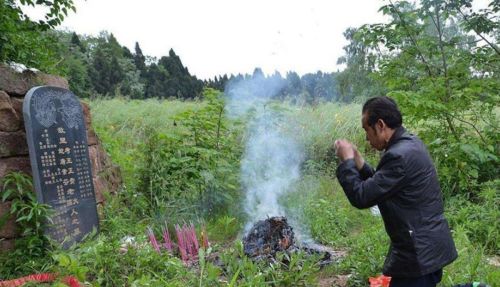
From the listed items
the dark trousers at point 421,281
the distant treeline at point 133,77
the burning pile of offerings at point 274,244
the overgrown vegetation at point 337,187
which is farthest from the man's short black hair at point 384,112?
the distant treeline at point 133,77

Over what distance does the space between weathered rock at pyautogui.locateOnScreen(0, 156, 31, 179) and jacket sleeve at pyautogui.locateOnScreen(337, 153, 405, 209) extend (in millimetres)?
3818

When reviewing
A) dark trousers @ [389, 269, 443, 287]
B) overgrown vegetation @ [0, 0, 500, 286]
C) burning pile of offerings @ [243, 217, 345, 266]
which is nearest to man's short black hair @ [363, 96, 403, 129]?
dark trousers @ [389, 269, 443, 287]

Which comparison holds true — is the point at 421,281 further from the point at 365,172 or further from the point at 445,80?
the point at 445,80

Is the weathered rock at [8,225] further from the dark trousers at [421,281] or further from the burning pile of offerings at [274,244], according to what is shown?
the dark trousers at [421,281]

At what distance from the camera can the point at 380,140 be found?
99.8 inches

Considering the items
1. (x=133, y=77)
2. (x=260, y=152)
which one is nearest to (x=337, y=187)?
(x=260, y=152)

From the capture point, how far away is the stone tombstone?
4340 mm

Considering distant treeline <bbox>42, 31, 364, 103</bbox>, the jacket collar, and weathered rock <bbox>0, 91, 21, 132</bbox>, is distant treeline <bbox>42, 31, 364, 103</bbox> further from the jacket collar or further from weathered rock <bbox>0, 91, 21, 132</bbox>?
the jacket collar

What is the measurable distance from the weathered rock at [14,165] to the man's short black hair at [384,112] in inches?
155

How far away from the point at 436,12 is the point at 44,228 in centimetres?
618

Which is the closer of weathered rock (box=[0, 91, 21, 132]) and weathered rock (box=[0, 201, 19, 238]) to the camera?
weathered rock (box=[0, 201, 19, 238])

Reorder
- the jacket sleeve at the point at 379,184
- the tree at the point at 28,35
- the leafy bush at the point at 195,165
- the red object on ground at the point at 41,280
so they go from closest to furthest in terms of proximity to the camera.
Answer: the jacket sleeve at the point at 379,184
the red object on ground at the point at 41,280
the tree at the point at 28,35
the leafy bush at the point at 195,165

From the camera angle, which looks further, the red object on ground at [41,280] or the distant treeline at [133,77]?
the distant treeline at [133,77]

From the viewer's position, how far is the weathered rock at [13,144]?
438cm
